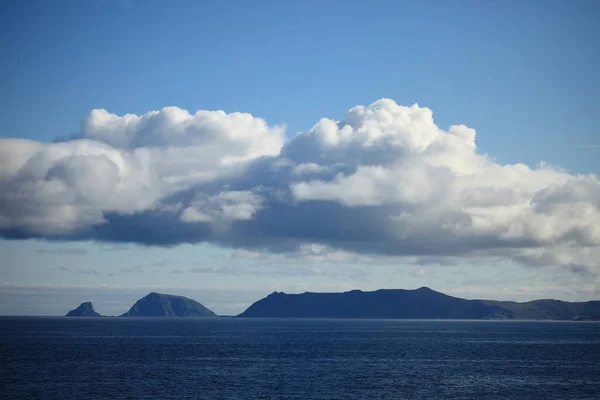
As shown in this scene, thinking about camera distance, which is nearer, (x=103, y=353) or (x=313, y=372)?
(x=313, y=372)

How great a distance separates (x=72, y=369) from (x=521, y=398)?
279 ft

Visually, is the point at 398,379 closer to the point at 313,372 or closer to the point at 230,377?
the point at 313,372

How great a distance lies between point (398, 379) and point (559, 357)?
73059 mm

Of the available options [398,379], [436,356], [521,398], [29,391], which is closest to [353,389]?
[398,379]

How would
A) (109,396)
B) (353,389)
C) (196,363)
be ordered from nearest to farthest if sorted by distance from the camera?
(109,396), (353,389), (196,363)

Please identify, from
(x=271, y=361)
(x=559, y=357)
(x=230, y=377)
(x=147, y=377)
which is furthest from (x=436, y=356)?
(x=147, y=377)

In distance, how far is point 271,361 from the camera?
525 feet

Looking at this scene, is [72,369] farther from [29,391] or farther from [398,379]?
[398,379]

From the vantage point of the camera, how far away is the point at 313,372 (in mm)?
135375

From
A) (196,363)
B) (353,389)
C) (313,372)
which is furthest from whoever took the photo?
(196,363)

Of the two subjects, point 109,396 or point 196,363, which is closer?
point 109,396

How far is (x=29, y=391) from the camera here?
346ft

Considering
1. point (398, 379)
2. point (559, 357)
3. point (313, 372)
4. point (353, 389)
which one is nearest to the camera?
point (353, 389)

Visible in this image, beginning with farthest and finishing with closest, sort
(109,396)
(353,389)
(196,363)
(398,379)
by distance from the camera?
(196,363)
(398,379)
(353,389)
(109,396)
